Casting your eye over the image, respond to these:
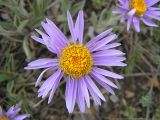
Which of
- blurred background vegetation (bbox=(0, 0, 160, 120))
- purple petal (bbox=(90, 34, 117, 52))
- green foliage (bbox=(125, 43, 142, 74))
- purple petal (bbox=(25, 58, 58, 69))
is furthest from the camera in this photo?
green foliage (bbox=(125, 43, 142, 74))

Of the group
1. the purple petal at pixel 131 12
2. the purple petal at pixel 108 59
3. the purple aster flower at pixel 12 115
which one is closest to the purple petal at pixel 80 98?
the purple petal at pixel 108 59

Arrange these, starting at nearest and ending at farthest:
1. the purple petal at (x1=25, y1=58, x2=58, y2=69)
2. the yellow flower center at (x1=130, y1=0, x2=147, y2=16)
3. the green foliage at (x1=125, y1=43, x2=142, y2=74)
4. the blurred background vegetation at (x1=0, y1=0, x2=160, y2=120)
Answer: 1. the purple petal at (x1=25, y1=58, x2=58, y2=69)
2. the yellow flower center at (x1=130, y1=0, x2=147, y2=16)
3. the blurred background vegetation at (x1=0, y1=0, x2=160, y2=120)
4. the green foliage at (x1=125, y1=43, x2=142, y2=74)

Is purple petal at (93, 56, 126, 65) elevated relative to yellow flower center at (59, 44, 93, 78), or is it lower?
lower

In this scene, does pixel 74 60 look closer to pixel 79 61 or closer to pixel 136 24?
pixel 79 61

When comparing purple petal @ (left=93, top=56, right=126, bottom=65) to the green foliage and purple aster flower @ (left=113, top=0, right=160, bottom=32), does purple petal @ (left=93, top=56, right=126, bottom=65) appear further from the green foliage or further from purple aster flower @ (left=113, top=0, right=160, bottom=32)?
the green foliage

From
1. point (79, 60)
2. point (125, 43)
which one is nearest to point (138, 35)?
point (125, 43)

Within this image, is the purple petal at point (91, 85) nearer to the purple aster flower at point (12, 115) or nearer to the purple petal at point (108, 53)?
the purple petal at point (108, 53)

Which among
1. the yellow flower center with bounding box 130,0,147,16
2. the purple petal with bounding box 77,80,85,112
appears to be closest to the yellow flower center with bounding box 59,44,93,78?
the purple petal with bounding box 77,80,85,112
